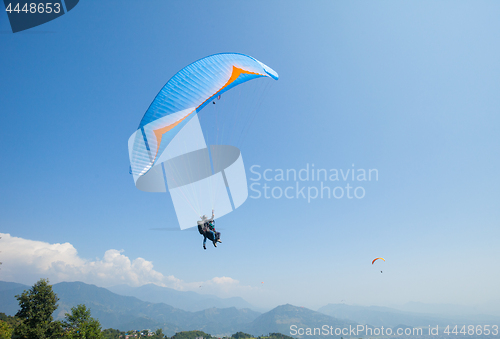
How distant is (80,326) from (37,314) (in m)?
5.91

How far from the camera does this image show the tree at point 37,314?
25.2 meters

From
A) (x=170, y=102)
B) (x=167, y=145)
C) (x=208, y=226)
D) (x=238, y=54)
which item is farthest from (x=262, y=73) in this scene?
(x=208, y=226)

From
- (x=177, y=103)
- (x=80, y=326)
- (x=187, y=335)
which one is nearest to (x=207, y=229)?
(x=177, y=103)

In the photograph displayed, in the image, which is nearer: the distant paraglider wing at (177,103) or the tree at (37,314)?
the distant paraglider wing at (177,103)

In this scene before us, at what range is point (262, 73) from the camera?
1309cm

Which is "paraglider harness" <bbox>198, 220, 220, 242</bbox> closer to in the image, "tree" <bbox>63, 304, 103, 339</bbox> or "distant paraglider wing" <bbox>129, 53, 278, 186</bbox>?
"distant paraglider wing" <bbox>129, 53, 278, 186</bbox>

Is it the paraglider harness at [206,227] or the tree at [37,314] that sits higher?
the paraglider harness at [206,227]

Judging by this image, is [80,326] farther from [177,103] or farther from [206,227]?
[177,103]

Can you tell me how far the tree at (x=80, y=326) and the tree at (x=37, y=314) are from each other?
5.62 ft

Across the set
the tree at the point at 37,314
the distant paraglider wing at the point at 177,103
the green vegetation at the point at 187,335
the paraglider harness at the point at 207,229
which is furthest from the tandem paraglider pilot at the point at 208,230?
the green vegetation at the point at 187,335

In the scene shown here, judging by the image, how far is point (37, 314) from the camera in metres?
26.9

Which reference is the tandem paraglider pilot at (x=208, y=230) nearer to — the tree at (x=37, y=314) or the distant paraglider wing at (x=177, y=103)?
the distant paraglider wing at (x=177, y=103)

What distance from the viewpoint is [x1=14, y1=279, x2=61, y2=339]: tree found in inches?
994

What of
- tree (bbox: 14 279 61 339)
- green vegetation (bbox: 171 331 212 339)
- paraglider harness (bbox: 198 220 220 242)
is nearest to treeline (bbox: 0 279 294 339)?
tree (bbox: 14 279 61 339)
